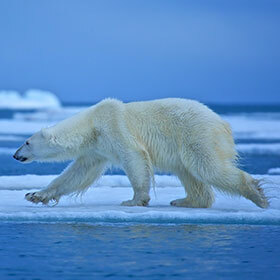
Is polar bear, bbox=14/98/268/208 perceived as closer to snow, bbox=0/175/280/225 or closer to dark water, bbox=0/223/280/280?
snow, bbox=0/175/280/225

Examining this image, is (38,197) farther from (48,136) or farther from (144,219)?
(144,219)

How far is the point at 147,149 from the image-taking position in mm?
6320

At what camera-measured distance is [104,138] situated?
629 cm

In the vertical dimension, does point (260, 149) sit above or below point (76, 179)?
above

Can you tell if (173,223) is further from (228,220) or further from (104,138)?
(104,138)

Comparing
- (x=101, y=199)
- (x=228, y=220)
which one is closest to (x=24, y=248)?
(x=228, y=220)

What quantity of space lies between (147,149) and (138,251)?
200cm

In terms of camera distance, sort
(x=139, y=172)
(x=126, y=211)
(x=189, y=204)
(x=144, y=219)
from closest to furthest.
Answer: (x=144, y=219)
(x=126, y=211)
(x=139, y=172)
(x=189, y=204)

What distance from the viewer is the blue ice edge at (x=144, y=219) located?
18.0ft

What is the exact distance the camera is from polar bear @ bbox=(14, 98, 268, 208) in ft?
19.3

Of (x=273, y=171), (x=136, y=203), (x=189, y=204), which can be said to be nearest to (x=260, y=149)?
(x=273, y=171)

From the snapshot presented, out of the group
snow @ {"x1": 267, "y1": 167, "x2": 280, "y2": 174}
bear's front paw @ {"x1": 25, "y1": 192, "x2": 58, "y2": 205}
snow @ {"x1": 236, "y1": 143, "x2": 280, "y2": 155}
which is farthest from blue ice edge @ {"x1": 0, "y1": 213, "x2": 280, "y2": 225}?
snow @ {"x1": 236, "y1": 143, "x2": 280, "y2": 155}

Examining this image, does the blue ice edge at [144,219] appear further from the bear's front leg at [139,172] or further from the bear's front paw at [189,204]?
the bear's front paw at [189,204]

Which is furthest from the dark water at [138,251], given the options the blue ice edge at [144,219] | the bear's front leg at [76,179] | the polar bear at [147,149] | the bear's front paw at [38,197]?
the bear's front leg at [76,179]
